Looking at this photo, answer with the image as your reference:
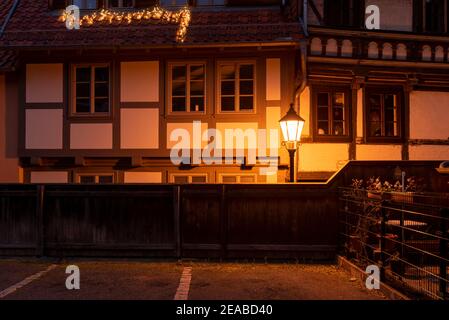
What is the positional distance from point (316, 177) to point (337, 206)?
3278 mm

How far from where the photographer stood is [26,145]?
42.5 ft

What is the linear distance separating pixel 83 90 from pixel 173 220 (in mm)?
5415

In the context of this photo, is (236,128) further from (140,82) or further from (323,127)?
(140,82)

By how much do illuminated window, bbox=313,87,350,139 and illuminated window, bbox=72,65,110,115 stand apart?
5.53 metres

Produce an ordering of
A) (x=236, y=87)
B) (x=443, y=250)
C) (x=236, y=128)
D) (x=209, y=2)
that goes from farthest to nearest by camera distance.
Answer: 1. (x=209, y=2)
2. (x=236, y=87)
3. (x=236, y=128)
4. (x=443, y=250)

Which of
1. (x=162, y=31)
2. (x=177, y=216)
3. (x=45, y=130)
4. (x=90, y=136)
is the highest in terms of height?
(x=162, y=31)

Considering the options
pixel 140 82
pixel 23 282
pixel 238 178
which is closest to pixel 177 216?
pixel 23 282

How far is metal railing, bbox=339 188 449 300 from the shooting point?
6.52 m

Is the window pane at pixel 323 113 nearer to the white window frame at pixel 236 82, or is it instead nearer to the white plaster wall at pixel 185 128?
the white window frame at pixel 236 82

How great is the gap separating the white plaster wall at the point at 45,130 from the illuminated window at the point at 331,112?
22.1ft

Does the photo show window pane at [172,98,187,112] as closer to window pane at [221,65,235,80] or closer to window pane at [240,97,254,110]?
window pane at [221,65,235,80]

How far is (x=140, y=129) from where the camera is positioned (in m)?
12.8

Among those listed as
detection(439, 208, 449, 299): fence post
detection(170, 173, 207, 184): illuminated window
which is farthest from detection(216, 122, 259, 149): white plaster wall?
detection(439, 208, 449, 299): fence post
